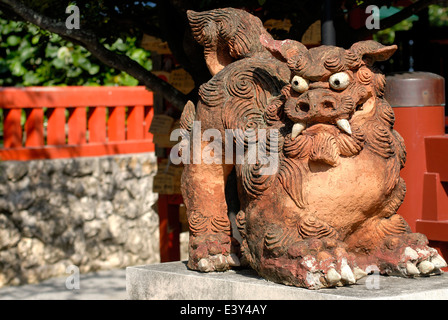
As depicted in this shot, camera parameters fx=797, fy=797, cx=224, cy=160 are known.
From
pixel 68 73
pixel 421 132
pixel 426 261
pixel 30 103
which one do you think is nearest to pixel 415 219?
pixel 421 132

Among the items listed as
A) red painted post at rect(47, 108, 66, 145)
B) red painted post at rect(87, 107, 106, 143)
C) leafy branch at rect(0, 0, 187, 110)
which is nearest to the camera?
leafy branch at rect(0, 0, 187, 110)

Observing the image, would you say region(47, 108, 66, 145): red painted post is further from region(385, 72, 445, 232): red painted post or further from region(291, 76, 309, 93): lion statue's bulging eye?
region(291, 76, 309, 93): lion statue's bulging eye

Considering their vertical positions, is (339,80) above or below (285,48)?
below

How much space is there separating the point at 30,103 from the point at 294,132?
4.83 meters

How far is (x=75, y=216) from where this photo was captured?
8086mm

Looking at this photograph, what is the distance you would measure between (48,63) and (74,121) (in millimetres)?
1874

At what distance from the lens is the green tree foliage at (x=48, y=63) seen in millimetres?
9596

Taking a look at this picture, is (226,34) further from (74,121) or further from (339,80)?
(74,121)

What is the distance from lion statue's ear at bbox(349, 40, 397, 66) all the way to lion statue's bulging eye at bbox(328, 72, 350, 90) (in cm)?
14

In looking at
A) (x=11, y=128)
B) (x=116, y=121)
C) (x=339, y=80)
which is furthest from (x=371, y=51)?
(x=116, y=121)

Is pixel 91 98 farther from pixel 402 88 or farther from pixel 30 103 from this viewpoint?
pixel 402 88

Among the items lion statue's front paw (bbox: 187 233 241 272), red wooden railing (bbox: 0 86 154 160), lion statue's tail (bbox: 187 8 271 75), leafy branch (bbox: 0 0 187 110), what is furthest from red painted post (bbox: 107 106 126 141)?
lion statue's front paw (bbox: 187 233 241 272)

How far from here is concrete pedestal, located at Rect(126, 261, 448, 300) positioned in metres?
3.27

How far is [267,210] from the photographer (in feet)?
11.4
